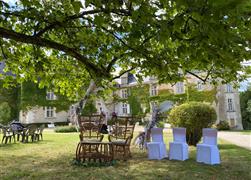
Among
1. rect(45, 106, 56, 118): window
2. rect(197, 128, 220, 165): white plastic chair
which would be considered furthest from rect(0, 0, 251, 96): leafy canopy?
rect(45, 106, 56, 118): window

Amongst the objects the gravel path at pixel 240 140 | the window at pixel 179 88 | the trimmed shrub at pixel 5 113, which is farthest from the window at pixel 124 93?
the gravel path at pixel 240 140

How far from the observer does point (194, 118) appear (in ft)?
38.7

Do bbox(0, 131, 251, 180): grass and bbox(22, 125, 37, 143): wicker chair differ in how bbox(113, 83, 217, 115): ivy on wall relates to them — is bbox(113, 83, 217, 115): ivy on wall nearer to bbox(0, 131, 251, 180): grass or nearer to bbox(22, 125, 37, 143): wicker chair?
bbox(22, 125, 37, 143): wicker chair

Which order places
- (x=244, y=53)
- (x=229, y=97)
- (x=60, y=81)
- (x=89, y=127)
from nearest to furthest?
(x=244, y=53), (x=89, y=127), (x=60, y=81), (x=229, y=97)

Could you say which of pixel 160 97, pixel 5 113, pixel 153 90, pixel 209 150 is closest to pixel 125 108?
pixel 153 90

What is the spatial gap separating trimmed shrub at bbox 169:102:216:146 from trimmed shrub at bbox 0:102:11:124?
92.9 ft

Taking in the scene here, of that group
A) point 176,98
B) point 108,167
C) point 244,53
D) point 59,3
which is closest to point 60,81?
point 59,3

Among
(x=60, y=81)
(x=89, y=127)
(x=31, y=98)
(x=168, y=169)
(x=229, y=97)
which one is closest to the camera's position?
(x=168, y=169)

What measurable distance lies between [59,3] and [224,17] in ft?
18.6

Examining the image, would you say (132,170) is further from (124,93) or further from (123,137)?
(124,93)

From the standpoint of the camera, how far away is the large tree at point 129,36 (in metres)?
2.82

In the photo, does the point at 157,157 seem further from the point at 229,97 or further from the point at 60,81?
the point at 229,97

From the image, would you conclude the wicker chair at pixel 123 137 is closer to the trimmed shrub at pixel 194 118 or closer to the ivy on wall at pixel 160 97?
the trimmed shrub at pixel 194 118

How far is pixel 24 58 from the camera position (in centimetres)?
851
